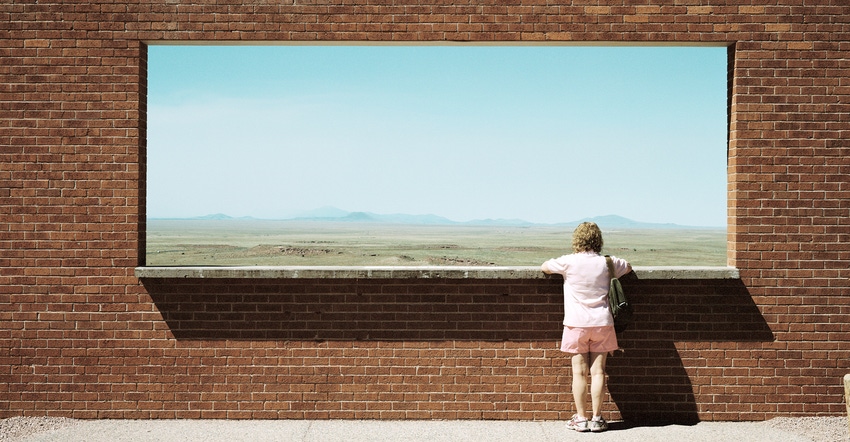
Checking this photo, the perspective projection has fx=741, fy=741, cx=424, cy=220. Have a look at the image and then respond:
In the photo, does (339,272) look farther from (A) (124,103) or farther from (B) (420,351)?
(A) (124,103)

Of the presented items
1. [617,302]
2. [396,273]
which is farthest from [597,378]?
[396,273]

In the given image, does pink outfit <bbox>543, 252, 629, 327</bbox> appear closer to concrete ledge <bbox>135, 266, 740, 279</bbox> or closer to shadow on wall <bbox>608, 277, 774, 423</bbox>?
concrete ledge <bbox>135, 266, 740, 279</bbox>

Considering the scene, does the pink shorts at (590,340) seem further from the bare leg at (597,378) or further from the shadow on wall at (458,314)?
the shadow on wall at (458,314)

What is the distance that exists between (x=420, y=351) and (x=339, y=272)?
99 centimetres

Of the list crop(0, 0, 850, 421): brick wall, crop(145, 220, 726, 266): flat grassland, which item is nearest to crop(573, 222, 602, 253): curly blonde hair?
crop(0, 0, 850, 421): brick wall

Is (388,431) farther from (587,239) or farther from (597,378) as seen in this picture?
(587,239)

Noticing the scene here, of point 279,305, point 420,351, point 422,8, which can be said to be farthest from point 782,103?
point 279,305

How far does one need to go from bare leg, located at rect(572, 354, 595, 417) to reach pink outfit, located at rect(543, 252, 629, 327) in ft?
1.04

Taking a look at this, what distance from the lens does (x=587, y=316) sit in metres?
5.96

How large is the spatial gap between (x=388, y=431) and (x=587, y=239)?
227 cm

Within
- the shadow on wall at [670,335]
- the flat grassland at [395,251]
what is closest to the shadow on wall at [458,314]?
the shadow on wall at [670,335]

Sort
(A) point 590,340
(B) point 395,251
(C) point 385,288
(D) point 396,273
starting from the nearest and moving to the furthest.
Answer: (A) point 590,340 < (D) point 396,273 < (C) point 385,288 < (B) point 395,251

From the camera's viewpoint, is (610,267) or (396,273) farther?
(396,273)

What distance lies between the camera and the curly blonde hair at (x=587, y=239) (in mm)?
6039
